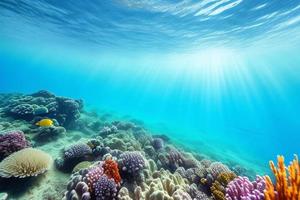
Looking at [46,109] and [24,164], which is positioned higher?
[24,164]

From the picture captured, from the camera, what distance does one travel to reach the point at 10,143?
6.57 metres

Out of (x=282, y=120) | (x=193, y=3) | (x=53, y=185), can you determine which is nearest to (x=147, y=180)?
(x=53, y=185)

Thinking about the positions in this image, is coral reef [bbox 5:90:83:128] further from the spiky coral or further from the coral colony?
the spiky coral

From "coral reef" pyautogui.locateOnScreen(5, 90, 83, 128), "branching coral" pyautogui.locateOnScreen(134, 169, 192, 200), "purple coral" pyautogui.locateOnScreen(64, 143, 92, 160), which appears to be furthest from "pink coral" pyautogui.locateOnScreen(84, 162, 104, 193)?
"coral reef" pyautogui.locateOnScreen(5, 90, 83, 128)

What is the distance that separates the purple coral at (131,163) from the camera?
533 cm

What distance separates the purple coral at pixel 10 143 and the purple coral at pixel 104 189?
12.6ft

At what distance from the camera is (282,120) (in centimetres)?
9262

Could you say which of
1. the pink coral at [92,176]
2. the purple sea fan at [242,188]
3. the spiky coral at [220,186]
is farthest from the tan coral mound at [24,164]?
the purple sea fan at [242,188]

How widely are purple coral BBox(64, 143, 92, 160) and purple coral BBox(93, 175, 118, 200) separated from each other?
259 centimetres

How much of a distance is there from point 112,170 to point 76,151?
2.24 metres

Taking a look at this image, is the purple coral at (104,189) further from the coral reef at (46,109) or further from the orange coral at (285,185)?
the coral reef at (46,109)

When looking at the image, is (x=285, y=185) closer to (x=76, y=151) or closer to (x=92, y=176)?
(x=92, y=176)

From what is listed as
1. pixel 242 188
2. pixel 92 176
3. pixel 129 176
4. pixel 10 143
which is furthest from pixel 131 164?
pixel 10 143

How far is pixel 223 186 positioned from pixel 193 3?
47.5 feet
